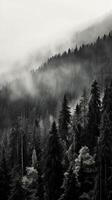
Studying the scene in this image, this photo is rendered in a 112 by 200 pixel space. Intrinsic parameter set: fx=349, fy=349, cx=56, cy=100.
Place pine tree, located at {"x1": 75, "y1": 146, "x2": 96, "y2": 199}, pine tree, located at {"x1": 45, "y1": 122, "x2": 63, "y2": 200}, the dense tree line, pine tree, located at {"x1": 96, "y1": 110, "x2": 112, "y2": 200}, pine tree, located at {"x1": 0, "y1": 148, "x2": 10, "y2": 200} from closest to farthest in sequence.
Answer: pine tree, located at {"x1": 96, "y1": 110, "x2": 112, "y2": 200} → the dense tree line → pine tree, located at {"x1": 75, "y1": 146, "x2": 96, "y2": 199} → pine tree, located at {"x1": 0, "y1": 148, "x2": 10, "y2": 200} → pine tree, located at {"x1": 45, "y1": 122, "x2": 63, "y2": 200}

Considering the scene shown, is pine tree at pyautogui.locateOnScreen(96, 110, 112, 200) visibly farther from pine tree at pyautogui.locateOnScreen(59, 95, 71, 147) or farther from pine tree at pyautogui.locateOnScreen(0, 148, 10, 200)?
pine tree at pyautogui.locateOnScreen(59, 95, 71, 147)

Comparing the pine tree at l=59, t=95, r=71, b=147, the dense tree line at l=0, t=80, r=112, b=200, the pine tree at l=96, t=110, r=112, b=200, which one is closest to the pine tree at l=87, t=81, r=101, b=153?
the dense tree line at l=0, t=80, r=112, b=200

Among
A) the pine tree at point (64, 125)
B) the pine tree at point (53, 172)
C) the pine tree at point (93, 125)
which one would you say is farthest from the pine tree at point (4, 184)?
the pine tree at point (64, 125)

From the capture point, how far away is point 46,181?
5531 cm

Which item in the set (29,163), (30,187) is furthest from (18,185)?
(29,163)

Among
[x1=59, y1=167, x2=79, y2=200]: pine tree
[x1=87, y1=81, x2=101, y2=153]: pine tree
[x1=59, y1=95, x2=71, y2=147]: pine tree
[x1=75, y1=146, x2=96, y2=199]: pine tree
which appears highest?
[x1=59, y1=95, x2=71, y2=147]: pine tree

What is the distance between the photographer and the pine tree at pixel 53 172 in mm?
54469

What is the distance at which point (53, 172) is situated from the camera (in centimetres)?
5469

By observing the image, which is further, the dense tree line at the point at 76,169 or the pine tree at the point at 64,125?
the pine tree at the point at 64,125

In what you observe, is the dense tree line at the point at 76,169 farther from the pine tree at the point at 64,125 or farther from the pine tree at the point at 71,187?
the pine tree at the point at 64,125

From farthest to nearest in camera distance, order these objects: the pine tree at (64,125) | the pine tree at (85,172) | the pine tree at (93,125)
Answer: the pine tree at (64,125)
the pine tree at (93,125)
the pine tree at (85,172)

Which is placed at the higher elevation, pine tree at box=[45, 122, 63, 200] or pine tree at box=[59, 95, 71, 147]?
pine tree at box=[59, 95, 71, 147]

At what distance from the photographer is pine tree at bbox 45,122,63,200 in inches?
2144

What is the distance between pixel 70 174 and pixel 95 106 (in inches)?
885
